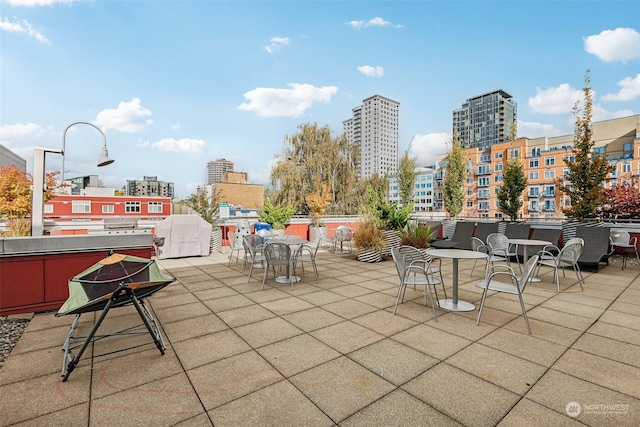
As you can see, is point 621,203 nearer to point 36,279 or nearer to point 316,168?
point 36,279

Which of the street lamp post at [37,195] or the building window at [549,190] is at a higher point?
the building window at [549,190]

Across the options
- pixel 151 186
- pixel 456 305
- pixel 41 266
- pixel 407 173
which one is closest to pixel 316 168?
pixel 407 173

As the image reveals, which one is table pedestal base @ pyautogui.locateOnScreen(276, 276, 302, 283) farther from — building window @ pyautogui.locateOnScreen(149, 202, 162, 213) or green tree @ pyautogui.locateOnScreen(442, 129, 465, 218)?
building window @ pyautogui.locateOnScreen(149, 202, 162, 213)

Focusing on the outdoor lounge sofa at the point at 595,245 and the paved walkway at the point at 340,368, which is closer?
the paved walkway at the point at 340,368

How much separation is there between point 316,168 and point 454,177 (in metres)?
8.08

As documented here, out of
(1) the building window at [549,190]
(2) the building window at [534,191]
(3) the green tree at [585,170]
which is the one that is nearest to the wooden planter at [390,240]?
(3) the green tree at [585,170]

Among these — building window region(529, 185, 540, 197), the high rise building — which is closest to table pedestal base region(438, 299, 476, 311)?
building window region(529, 185, 540, 197)

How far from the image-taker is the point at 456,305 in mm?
3984

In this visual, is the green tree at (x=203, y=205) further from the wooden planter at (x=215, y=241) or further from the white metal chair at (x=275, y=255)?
the white metal chair at (x=275, y=255)

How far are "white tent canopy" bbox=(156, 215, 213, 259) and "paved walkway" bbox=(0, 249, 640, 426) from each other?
4160 mm

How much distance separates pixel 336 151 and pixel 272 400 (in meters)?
19.0

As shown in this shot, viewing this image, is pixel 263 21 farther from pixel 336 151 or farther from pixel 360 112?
pixel 360 112

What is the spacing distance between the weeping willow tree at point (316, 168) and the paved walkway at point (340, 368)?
49.2 ft

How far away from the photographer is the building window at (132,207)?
3529 cm
